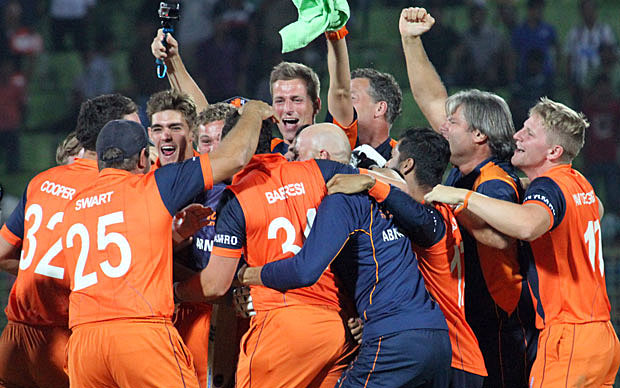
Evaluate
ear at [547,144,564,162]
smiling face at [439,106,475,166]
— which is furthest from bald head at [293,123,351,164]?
ear at [547,144,564,162]

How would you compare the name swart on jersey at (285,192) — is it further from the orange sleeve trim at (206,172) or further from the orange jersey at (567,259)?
the orange jersey at (567,259)

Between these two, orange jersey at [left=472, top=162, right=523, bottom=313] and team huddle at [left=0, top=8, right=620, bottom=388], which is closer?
team huddle at [left=0, top=8, right=620, bottom=388]

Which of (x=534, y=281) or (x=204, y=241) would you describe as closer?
(x=534, y=281)

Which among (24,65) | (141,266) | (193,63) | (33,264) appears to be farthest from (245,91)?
(141,266)

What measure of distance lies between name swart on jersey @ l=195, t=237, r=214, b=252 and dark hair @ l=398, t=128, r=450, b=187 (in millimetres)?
1308

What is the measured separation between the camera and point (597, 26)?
13039 mm

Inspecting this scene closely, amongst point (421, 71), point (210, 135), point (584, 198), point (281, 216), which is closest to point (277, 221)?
point (281, 216)

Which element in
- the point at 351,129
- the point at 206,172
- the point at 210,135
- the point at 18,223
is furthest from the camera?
the point at 351,129

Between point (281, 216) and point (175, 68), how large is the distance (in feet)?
8.70

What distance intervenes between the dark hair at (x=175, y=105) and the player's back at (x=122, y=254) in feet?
5.43

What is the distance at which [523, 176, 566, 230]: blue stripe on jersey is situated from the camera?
14.5ft

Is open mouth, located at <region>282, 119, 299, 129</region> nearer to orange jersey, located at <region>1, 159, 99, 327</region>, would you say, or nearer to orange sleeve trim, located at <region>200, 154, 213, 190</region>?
orange jersey, located at <region>1, 159, 99, 327</region>

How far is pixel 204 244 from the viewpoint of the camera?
499 cm

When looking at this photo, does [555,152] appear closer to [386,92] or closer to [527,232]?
[527,232]
